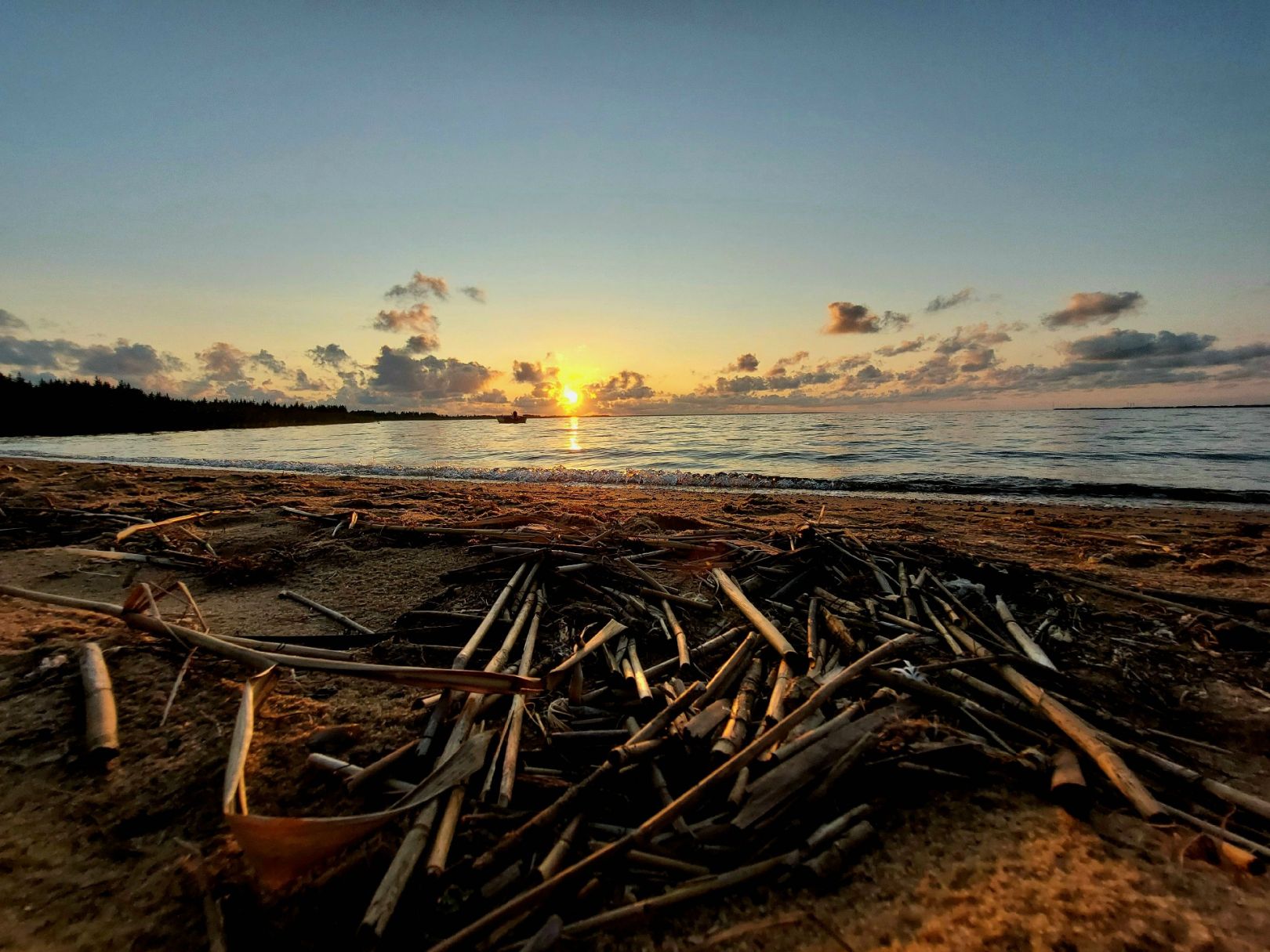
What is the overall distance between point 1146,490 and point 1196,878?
19657 mm

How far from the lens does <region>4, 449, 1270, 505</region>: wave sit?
1658cm

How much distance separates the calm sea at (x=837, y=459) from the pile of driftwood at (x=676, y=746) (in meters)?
16.0

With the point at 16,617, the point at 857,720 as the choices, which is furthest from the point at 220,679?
the point at 857,720

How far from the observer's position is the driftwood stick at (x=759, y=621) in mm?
3758

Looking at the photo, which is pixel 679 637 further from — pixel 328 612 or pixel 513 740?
pixel 328 612

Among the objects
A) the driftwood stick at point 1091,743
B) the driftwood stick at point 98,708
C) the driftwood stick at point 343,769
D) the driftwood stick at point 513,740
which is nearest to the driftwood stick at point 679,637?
the driftwood stick at point 513,740

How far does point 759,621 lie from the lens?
168 inches

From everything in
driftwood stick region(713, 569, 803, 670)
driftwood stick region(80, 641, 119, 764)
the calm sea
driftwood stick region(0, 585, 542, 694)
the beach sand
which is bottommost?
the calm sea

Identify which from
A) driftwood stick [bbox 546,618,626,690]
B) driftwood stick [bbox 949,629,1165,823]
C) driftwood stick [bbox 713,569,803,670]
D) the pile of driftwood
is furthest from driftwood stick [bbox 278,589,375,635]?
driftwood stick [bbox 949,629,1165,823]

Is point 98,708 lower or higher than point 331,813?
higher

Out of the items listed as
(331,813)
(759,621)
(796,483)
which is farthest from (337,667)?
(796,483)

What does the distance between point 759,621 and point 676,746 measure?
5.53ft

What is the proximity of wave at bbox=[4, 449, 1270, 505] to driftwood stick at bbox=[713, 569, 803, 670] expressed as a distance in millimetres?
14726

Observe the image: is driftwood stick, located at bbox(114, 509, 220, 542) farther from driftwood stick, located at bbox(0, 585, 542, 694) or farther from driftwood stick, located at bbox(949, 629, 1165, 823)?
driftwood stick, located at bbox(949, 629, 1165, 823)
